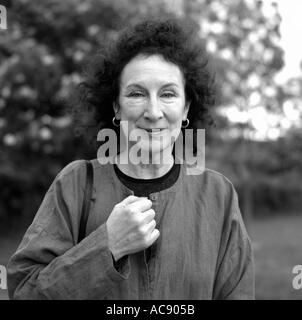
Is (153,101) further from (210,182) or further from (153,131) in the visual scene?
(210,182)

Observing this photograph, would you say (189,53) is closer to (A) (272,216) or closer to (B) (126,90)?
(B) (126,90)

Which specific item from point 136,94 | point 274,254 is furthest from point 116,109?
point 274,254

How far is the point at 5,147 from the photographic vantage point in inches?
305

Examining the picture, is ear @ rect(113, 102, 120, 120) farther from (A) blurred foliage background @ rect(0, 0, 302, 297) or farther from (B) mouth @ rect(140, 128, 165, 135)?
(A) blurred foliage background @ rect(0, 0, 302, 297)

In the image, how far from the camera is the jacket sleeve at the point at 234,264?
176 cm

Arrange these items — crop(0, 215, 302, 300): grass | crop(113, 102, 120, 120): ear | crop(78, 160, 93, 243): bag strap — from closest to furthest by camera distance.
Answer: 1. crop(78, 160, 93, 243): bag strap
2. crop(113, 102, 120, 120): ear
3. crop(0, 215, 302, 300): grass

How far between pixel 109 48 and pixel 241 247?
3.25 feet

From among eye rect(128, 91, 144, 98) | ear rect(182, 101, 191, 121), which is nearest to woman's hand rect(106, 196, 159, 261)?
eye rect(128, 91, 144, 98)

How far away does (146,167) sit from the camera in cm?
183

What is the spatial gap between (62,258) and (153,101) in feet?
2.11

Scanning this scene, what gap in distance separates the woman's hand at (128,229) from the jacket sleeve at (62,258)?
0.10 ft

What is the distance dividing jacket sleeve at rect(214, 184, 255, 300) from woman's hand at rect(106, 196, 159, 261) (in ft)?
1.20

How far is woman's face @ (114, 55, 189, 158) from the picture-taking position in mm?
1728
